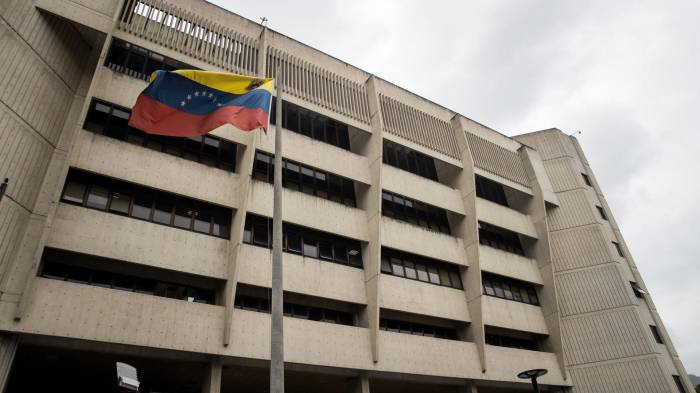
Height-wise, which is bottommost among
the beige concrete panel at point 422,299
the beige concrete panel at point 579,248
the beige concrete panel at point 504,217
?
the beige concrete panel at point 422,299

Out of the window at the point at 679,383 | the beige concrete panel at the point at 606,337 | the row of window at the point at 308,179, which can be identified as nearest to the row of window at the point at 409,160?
the row of window at the point at 308,179

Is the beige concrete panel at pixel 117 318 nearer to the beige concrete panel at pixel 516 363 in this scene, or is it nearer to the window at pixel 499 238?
the beige concrete panel at pixel 516 363

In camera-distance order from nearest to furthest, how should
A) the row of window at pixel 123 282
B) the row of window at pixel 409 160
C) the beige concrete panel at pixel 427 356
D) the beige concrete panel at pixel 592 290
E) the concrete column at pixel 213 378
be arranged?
the row of window at pixel 123 282 < the concrete column at pixel 213 378 < the beige concrete panel at pixel 427 356 < the row of window at pixel 409 160 < the beige concrete panel at pixel 592 290

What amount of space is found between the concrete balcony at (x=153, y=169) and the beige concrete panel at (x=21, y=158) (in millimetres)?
1109

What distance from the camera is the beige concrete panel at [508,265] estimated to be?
28745 mm

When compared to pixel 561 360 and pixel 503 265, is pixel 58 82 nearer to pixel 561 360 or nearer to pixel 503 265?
pixel 503 265

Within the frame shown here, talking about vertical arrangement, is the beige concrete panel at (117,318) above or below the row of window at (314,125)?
below

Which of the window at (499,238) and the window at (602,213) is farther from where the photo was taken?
the window at (602,213)

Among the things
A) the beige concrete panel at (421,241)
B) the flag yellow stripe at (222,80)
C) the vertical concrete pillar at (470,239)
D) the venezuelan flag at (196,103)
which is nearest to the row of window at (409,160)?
the vertical concrete pillar at (470,239)

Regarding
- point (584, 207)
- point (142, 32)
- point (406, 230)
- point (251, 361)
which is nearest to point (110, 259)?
point (251, 361)

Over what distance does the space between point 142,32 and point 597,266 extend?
30176 mm

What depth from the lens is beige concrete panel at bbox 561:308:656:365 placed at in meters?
28.6

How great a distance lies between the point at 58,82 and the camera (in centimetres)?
1920

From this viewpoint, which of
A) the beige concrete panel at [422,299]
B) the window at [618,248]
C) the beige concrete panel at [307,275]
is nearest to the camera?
the beige concrete panel at [307,275]
